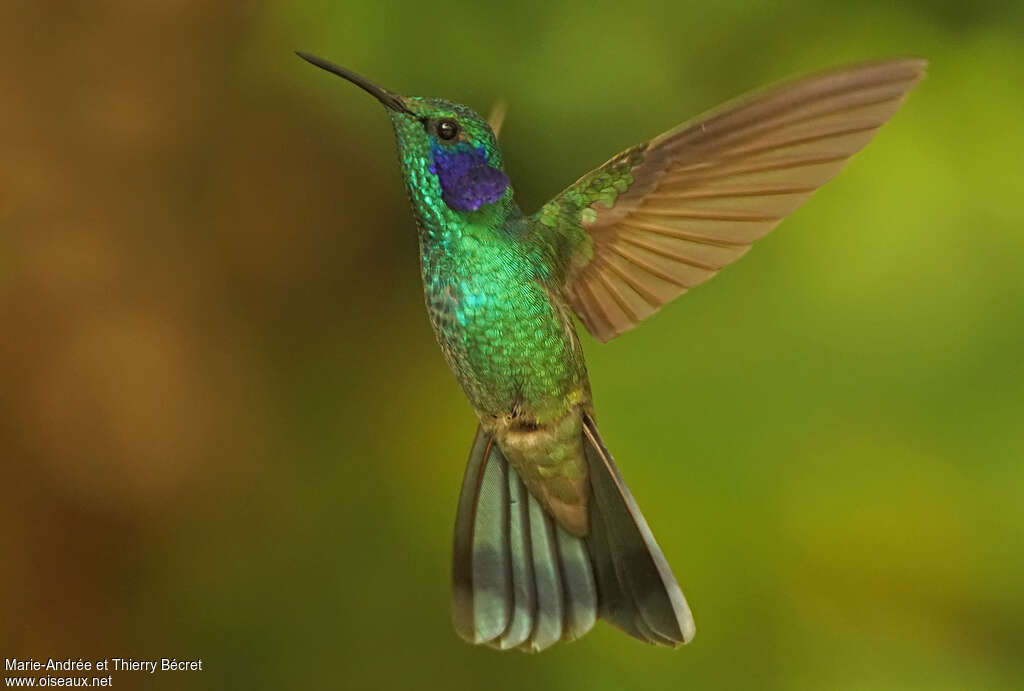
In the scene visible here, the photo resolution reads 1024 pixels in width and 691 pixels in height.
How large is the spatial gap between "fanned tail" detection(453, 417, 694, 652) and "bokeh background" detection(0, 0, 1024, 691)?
0.64 metres

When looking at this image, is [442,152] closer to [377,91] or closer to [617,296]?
[377,91]

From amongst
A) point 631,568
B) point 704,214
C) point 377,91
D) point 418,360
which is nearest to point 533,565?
point 631,568

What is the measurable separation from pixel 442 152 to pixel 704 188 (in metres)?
0.27

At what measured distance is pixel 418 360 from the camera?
2020mm

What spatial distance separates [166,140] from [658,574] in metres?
1.29

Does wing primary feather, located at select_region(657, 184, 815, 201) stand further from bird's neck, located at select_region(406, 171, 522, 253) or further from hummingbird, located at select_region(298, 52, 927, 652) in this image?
bird's neck, located at select_region(406, 171, 522, 253)

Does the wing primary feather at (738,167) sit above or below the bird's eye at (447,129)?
below

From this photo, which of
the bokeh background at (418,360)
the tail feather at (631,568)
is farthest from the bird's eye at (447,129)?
the bokeh background at (418,360)

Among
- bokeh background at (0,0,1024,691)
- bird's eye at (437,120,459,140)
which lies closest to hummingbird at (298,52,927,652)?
bird's eye at (437,120,459,140)

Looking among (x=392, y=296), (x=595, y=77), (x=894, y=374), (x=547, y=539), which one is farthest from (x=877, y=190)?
(x=547, y=539)

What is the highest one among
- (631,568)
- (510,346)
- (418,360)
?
(418,360)

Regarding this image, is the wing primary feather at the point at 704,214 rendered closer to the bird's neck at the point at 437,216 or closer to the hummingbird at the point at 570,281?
the hummingbird at the point at 570,281

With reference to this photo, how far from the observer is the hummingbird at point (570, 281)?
3.12 feet

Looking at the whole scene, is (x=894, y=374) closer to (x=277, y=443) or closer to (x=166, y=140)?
(x=277, y=443)
